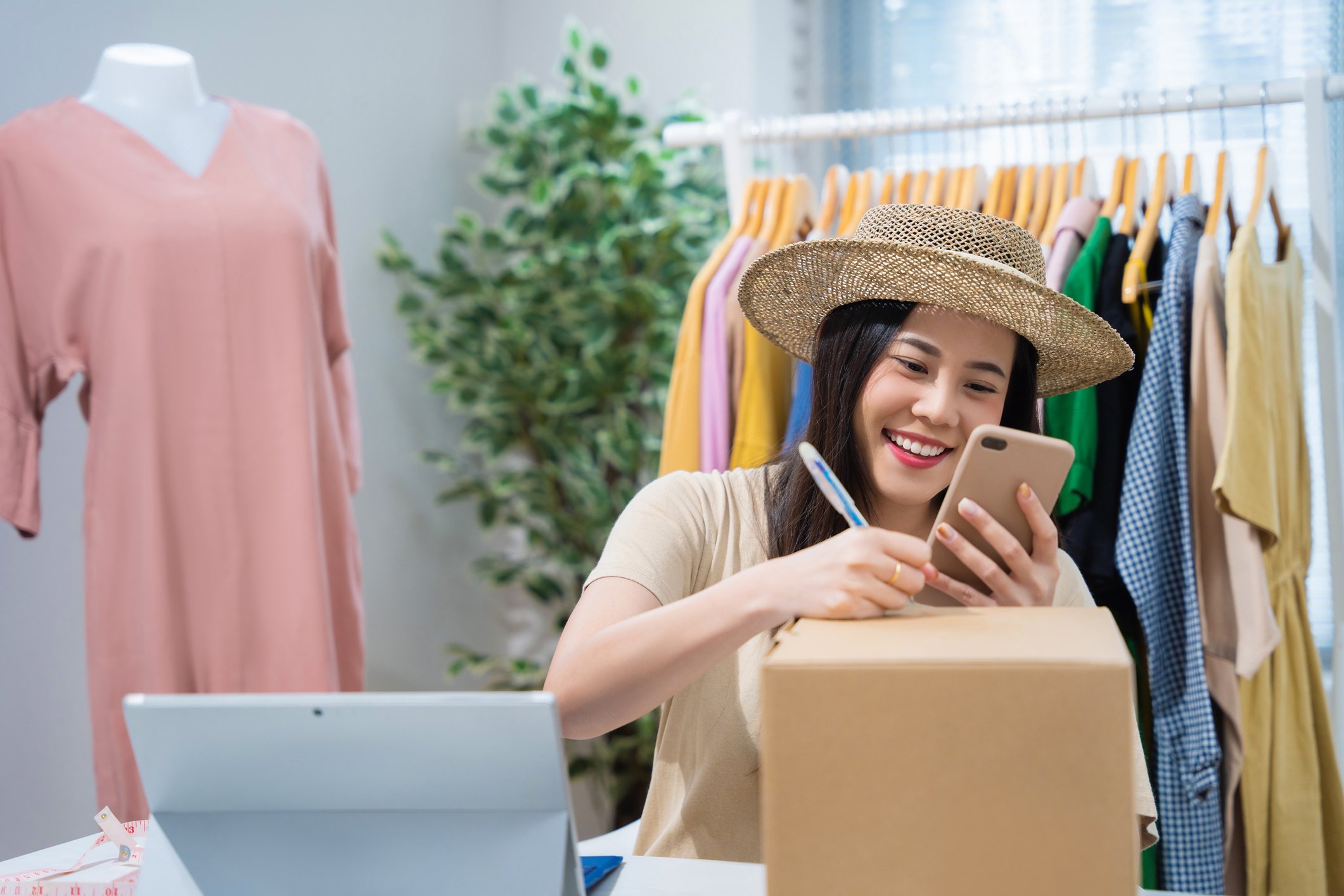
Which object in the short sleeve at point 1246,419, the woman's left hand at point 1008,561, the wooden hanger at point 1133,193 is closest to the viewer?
the woman's left hand at point 1008,561

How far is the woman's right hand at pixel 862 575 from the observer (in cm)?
74

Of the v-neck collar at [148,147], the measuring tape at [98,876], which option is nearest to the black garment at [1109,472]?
the measuring tape at [98,876]

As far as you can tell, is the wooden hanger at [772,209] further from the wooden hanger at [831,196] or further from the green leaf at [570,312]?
the green leaf at [570,312]

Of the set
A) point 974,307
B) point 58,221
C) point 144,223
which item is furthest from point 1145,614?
point 58,221

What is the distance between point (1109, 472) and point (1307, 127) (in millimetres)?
577

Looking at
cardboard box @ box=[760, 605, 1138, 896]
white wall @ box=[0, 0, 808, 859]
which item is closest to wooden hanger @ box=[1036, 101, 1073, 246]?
white wall @ box=[0, 0, 808, 859]

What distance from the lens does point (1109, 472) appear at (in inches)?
63.3

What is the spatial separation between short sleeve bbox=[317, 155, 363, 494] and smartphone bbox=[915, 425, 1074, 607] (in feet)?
3.62

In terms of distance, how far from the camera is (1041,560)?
3.39 ft

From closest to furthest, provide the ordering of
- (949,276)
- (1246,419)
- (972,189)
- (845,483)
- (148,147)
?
(949,276) → (845,483) → (1246,419) → (148,147) → (972,189)

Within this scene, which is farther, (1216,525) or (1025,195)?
(1025,195)

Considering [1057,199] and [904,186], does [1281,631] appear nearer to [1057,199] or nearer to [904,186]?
[1057,199]

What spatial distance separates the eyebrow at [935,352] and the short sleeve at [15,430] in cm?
115

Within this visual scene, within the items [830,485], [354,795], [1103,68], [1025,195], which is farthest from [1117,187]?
[354,795]
